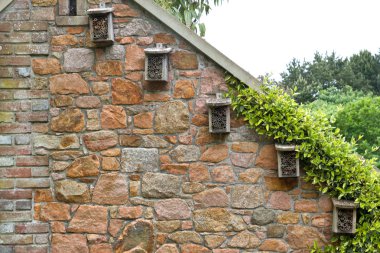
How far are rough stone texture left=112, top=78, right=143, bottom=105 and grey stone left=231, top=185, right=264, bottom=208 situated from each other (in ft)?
4.34

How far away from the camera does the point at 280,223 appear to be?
5.58 metres

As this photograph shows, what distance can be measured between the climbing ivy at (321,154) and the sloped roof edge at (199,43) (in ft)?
0.26

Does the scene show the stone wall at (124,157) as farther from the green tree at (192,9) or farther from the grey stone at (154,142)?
the green tree at (192,9)

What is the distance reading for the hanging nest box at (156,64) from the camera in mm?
5570

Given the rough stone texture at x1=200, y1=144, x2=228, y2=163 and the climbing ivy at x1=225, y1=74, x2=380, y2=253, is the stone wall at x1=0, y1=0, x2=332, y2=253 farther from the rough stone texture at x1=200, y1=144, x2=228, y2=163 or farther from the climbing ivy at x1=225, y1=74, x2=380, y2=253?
the climbing ivy at x1=225, y1=74, x2=380, y2=253

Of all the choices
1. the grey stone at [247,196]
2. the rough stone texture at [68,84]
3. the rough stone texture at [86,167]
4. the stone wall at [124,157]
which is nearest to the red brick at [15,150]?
the stone wall at [124,157]

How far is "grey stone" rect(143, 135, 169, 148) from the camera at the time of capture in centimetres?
568

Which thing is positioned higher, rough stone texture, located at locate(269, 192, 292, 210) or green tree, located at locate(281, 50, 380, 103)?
green tree, located at locate(281, 50, 380, 103)

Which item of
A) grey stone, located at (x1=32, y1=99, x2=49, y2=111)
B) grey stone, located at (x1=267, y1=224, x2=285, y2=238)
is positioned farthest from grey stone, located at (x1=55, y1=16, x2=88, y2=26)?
grey stone, located at (x1=267, y1=224, x2=285, y2=238)

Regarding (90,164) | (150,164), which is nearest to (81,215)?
(90,164)

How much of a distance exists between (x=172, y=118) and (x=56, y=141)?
1207 mm

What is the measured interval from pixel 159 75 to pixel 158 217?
141 cm

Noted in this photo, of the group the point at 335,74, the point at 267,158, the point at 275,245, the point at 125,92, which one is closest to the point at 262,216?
the point at 275,245

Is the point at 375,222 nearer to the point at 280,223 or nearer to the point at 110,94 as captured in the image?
the point at 280,223
